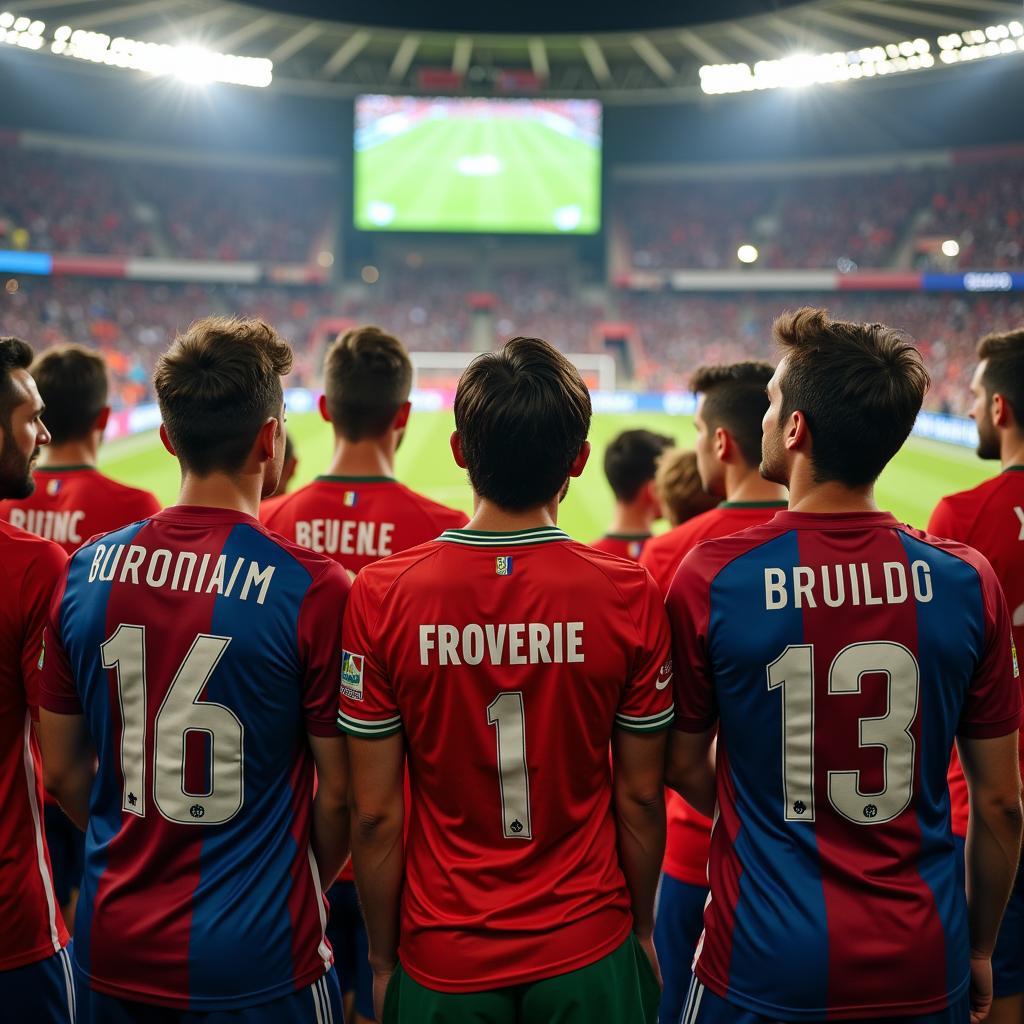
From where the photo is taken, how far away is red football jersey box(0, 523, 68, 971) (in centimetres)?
263

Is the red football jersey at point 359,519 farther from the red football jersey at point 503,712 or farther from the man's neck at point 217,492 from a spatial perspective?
the red football jersey at point 503,712

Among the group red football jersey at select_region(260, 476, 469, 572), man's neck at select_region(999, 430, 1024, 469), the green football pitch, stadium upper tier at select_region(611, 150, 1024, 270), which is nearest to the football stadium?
man's neck at select_region(999, 430, 1024, 469)

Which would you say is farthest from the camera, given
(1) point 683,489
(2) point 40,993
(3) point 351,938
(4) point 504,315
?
(4) point 504,315

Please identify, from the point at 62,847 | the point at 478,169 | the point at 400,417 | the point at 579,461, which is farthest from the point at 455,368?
the point at 579,461

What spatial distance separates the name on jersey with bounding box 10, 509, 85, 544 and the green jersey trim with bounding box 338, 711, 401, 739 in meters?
2.67

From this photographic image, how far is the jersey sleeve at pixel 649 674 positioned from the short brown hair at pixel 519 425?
0.33m

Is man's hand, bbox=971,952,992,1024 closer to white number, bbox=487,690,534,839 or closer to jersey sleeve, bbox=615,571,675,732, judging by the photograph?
jersey sleeve, bbox=615,571,675,732

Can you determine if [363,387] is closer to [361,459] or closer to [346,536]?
[361,459]

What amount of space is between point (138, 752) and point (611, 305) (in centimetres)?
4417

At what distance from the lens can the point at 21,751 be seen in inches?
108

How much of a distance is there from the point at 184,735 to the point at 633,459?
11.3 feet

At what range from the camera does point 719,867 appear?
Answer: 233 centimetres

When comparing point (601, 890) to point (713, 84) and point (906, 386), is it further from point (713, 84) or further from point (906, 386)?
point (713, 84)

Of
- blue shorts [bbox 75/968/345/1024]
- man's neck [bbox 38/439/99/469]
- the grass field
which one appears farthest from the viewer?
the grass field
